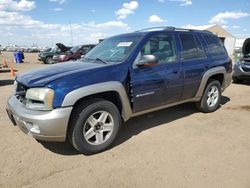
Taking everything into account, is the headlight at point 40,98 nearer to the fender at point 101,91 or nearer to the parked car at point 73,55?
the fender at point 101,91

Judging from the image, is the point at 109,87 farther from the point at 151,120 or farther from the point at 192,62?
the point at 192,62

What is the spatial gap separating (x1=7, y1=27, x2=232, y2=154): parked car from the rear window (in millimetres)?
202

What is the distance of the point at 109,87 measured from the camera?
12.3 feet

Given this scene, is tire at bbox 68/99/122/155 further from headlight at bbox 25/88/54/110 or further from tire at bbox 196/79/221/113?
tire at bbox 196/79/221/113

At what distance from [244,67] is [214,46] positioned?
4640 mm

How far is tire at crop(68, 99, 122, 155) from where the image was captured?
11.7 feet

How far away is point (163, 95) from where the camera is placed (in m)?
4.55

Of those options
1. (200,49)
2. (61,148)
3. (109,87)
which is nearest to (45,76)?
(109,87)

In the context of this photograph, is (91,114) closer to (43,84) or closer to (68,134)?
(68,134)

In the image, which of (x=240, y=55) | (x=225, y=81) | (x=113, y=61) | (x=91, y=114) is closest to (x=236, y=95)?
(x=225, y=81)

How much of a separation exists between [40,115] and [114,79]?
120 centimetres

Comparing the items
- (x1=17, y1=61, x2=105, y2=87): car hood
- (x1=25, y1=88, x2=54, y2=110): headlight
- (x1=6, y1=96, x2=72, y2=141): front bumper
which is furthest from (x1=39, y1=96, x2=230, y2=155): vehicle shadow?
(x1=17, y1=61, x2=105, y2=87): car hood

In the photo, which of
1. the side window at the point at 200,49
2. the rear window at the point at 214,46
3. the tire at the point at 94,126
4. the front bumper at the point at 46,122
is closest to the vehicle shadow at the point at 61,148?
the tire at the point at 94,126

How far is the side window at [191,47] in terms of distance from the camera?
4965mm
